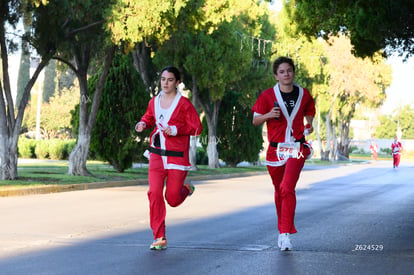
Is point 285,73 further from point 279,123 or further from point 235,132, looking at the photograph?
point 235,132

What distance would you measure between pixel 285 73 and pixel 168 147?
150 centimetres

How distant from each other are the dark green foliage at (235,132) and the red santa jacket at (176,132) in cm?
3038

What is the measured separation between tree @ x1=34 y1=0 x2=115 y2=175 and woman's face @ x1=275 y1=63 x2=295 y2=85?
1310cm

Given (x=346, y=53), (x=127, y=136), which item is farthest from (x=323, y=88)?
→ (x=127, y=136)

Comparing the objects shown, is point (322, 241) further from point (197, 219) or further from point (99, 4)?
point (99, 4)

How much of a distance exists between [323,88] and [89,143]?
29139mm

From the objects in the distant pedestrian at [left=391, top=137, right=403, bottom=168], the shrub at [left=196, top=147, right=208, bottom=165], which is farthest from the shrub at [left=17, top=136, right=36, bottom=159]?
the distant pedestrian at [left=391, top=137, right=403, bottom=168]

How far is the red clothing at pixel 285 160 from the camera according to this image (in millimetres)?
8469

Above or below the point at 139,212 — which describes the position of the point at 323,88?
above

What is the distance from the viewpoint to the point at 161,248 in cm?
848

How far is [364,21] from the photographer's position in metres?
15.4

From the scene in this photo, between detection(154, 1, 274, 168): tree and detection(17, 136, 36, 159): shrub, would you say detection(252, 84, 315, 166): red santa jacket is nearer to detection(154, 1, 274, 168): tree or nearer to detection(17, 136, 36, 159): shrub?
detection(154, 1, 274, 168): tree

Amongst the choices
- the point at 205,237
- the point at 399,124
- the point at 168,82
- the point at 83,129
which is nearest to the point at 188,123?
the point at 168,82

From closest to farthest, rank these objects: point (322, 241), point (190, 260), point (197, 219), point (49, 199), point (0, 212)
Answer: point (190, 260) < point (322, 241) < point (197, 219) < point (0, 212) < point (49, 199)
